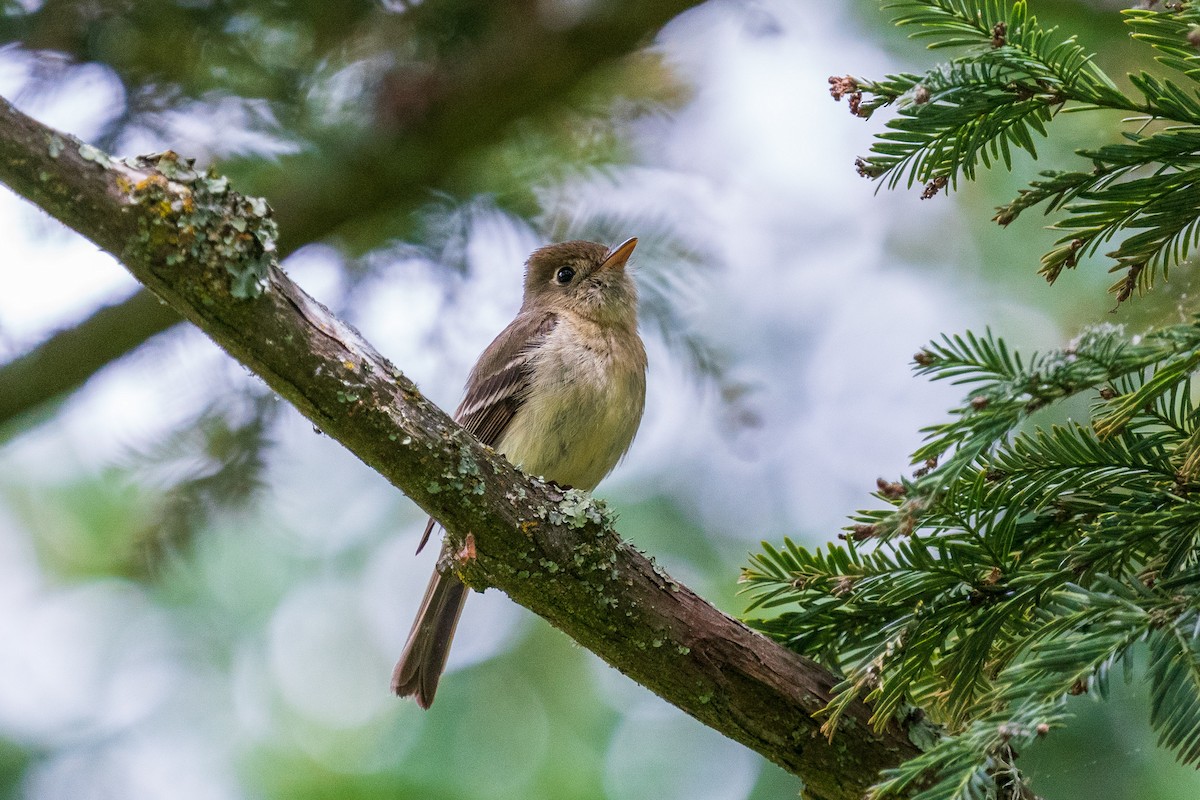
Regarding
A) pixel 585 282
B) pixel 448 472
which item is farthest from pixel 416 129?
pixel 448 472

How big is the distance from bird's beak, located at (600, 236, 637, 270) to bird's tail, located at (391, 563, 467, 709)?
5.39 feet

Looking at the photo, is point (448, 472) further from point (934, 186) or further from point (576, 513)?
point (934, 186)

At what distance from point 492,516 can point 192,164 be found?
1067 millimetres

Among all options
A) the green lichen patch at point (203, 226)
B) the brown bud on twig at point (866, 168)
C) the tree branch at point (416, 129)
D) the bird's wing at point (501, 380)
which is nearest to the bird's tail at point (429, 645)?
the bird's wing at point (501, 380)

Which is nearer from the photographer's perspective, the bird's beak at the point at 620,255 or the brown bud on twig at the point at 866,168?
the brown bud on twig at the point at 866,168

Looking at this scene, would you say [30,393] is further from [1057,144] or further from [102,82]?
[1057,144]

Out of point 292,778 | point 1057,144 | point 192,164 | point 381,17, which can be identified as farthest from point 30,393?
point 1057,144

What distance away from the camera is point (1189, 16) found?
2.11m

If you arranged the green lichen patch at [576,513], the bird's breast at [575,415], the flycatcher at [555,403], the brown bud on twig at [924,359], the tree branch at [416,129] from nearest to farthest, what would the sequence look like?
the brown bud on twig at [924,359] < the green lichen patch at [576,513] < the tree branch at [416,129] < the flycatcher at [555,403] < the bird's breast at [575,415]

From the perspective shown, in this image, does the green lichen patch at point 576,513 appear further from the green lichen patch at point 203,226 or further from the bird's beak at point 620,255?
the bird's beak at point 620,255

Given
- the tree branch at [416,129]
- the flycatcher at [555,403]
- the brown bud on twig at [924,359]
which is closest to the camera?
the brown bud on twig at [924,359]

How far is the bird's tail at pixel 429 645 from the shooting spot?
451 centimetres

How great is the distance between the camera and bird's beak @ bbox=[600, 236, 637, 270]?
5.04m

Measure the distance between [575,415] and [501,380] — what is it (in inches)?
19.1
